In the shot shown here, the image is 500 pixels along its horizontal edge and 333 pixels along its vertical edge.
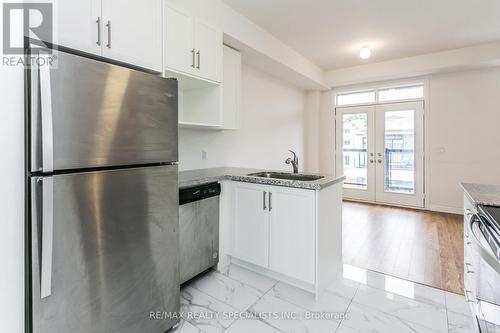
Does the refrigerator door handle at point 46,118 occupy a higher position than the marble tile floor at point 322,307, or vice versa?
the refrigerator door handle at point 46,118

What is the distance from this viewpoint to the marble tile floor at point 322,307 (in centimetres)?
179

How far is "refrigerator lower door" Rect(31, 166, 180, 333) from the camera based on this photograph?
43.7 inches

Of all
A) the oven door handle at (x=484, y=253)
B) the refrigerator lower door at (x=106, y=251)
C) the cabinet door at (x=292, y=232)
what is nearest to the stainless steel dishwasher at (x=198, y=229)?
the refrigerator lower door at (x=106, y=251)

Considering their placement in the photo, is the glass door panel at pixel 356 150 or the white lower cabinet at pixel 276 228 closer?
the white lower cabinet at pixel 276 228

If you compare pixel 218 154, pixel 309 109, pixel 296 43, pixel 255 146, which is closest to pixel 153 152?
pixel 218 154

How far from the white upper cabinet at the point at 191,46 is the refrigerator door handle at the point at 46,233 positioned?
55.6 inches

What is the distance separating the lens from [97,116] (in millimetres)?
1271

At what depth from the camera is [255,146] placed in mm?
4176

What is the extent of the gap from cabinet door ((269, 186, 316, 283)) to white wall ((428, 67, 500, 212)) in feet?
13.6

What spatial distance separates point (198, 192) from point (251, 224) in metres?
0.61

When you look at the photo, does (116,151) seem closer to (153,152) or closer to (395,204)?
(153,152)

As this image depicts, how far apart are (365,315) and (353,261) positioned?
36.1 inches

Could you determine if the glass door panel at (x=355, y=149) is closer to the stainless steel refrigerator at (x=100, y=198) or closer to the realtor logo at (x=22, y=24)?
the stainless steel refrigerator at (x=100, y=198)

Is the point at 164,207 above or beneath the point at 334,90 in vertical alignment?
beneath
